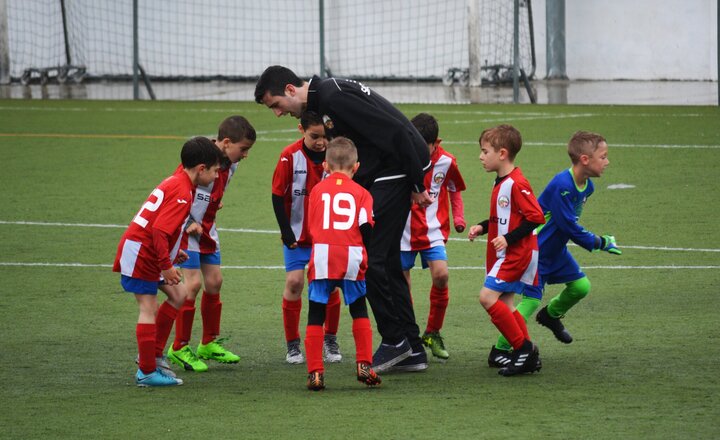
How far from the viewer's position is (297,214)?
683cm

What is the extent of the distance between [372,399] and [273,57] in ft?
76.2

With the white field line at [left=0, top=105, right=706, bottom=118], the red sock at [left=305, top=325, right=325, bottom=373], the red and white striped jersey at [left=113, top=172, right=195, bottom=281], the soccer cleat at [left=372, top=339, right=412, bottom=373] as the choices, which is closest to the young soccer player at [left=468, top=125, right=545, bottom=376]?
the soccer cleat at [left=372, top=339, right=412, bottom=373]

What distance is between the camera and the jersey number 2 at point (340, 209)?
5844 millimetres

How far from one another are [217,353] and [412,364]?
1100 millimetres

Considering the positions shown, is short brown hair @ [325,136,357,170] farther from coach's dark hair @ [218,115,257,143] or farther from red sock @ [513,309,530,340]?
red sock @ [513,309,530,340]

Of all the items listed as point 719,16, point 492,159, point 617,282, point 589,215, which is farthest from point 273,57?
point 492,159

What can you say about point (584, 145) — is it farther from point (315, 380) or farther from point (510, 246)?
point (315, 380)

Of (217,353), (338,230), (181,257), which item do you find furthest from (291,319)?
(338,230)

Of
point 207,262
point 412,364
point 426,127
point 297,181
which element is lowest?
point 412,364

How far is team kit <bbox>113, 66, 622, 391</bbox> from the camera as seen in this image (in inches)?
232

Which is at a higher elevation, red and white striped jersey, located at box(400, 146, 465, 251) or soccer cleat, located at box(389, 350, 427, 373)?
red and white striped jersey, located at box(400, 146, 465, 251)

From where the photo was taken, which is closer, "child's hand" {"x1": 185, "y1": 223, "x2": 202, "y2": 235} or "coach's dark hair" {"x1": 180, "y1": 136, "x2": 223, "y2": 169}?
"coach's dark hair" {"x1": 180, "y1": 136, "x2": 223, "y2": 169}

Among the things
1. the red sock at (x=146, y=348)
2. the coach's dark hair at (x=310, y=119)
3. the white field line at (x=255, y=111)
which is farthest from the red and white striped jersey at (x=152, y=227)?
the white field line at (x=255, y=111)

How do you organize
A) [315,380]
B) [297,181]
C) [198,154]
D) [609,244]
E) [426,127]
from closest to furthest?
[315,380] → [198,154] → [609,244] → [297,181] → [426,127]
